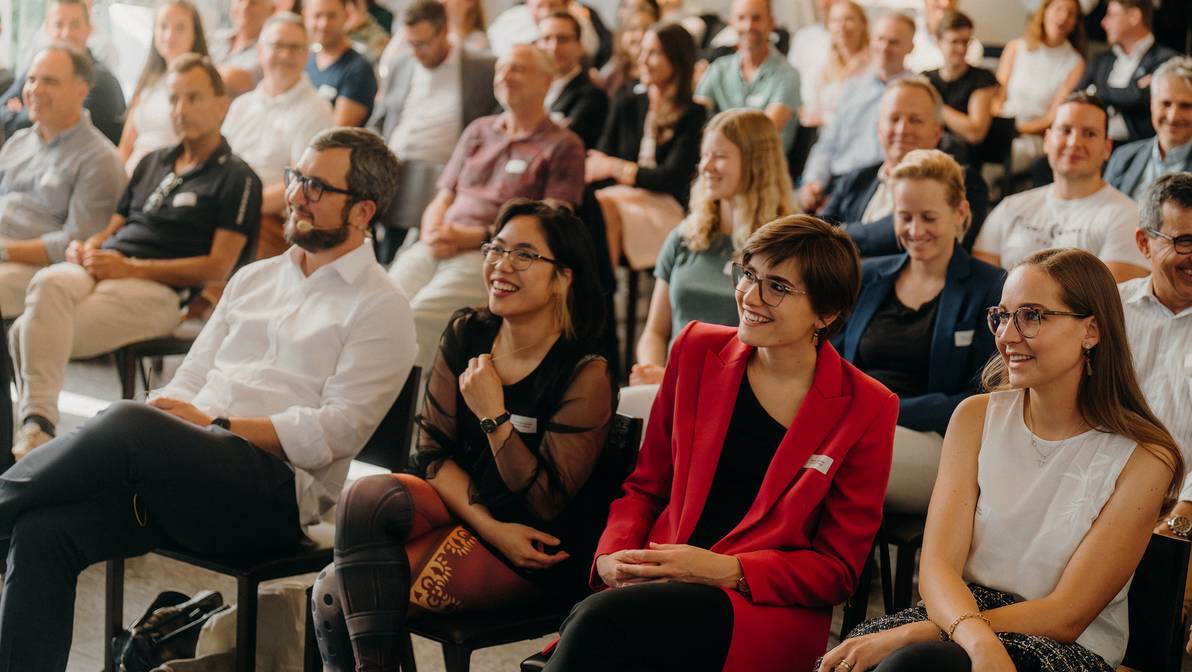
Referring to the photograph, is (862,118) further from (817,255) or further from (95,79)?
(95,79)

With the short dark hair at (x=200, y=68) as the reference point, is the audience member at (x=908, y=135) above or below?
below

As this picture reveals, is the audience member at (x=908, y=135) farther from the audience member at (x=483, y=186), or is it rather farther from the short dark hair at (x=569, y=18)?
the short dark hair at (x=569, y=18)

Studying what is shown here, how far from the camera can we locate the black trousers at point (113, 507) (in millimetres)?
2352

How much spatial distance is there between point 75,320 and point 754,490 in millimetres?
2564

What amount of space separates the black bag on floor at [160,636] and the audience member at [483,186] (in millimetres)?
1718

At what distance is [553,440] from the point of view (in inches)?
91.6

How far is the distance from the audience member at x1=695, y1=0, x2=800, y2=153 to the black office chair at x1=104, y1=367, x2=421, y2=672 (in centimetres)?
294

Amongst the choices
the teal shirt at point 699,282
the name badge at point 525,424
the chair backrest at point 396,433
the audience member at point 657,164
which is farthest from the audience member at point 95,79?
the name badge at point 525,424

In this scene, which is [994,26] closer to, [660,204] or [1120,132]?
[1120,132]

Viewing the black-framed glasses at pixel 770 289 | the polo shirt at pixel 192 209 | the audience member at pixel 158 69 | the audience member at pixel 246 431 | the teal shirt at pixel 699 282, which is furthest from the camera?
the audience member at pixel 158 69

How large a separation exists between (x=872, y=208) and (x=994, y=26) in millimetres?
3254

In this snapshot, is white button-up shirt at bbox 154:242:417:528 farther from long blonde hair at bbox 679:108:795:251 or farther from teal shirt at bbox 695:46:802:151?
teal shirt at bbox 695:46:802:151

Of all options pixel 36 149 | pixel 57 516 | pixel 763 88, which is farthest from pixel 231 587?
pixel 763 88

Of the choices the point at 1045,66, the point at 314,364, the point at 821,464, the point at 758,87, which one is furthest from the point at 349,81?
the point at 821,464
